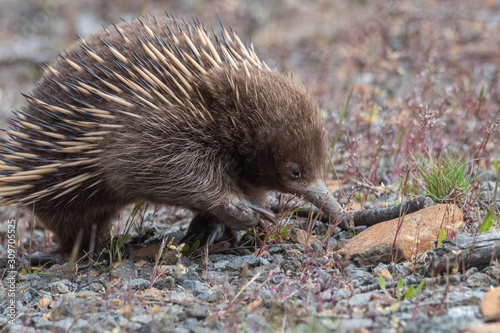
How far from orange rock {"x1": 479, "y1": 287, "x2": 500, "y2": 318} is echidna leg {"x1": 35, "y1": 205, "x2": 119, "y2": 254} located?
2419mm

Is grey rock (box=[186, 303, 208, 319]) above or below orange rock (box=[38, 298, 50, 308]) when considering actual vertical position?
below

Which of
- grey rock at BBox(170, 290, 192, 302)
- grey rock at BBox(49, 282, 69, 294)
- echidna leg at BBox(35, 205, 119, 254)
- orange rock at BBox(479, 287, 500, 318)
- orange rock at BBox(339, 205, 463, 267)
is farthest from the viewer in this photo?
echidna leg at BBox(35, 205, 119, 254)

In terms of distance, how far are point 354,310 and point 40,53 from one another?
9174 millimetres

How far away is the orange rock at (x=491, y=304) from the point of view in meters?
2.26

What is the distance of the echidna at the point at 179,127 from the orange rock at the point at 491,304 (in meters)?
1.17

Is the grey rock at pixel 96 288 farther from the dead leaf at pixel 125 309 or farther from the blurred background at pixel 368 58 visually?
the blurred background at pixel 368 58

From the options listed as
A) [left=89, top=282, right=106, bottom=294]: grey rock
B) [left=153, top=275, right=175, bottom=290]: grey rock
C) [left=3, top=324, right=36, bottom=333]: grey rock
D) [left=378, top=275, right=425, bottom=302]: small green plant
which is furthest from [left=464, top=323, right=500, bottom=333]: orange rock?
[left=89, top=282, right=106, bottom=294]: grey rock

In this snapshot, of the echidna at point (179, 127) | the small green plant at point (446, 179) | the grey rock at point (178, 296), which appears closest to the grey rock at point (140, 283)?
the grey rock at point (178, 296)

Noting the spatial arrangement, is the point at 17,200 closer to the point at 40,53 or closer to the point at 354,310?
the point at 354,310

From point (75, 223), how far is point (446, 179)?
2.44 m

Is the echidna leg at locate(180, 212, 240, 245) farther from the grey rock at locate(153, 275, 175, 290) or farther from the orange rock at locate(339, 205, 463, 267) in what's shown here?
the orange rock at locate(339, 205, 463, 267)

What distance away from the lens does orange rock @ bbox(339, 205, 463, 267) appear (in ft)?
10.3

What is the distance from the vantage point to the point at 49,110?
3564 millimetres

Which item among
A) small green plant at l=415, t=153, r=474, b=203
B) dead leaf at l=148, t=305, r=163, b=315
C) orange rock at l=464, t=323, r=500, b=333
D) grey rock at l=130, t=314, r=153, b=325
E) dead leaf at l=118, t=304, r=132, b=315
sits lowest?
orange rock at l=464, t=323, r=500, b=333
